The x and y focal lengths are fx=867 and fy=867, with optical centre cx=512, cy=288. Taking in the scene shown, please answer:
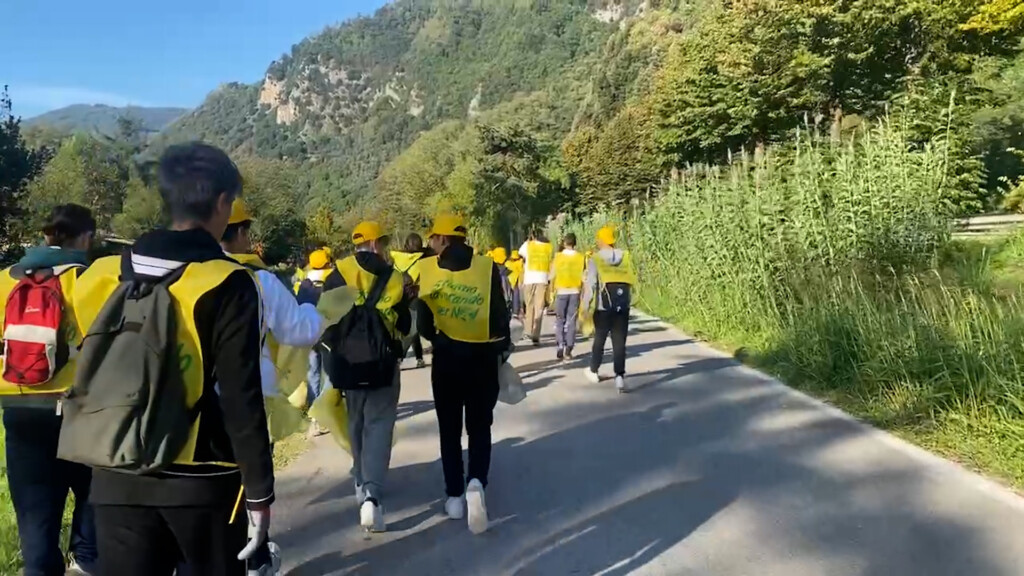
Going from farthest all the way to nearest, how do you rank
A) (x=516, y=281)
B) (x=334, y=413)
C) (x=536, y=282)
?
(x=516, y=281)
(x=536, y=282)
(x=334, y=413)

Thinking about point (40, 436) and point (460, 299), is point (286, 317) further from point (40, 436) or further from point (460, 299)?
point (460, 299)

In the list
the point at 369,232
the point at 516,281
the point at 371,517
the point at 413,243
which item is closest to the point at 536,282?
the point at 516,281

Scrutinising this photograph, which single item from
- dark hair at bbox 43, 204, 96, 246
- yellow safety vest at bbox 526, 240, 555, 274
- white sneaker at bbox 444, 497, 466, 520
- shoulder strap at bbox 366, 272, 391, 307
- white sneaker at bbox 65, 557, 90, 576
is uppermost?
dark hair at bbox 43, 204, 96, 246

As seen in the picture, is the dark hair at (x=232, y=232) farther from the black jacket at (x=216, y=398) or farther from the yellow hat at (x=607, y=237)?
the yellow hat at (x=607, y=237)

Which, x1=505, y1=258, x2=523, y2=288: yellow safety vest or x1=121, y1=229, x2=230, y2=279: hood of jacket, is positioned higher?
x1=121, y1=229, x2=230, y2=279: hood of jacket

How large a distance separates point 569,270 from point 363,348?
736 centimetres

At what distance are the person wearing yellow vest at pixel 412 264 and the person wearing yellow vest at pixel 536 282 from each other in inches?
94.5

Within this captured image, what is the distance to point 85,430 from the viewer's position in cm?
244

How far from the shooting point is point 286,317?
3.01 meters

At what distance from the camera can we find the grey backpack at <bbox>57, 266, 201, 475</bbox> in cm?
240

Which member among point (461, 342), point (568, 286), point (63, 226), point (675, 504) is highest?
point (63, 226)

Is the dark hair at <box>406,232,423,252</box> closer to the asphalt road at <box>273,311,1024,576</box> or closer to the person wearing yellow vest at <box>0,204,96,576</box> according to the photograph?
the asphalt road at <box>273,311,1024,576</box>

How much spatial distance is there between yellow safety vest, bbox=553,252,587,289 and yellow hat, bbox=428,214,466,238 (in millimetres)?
6769

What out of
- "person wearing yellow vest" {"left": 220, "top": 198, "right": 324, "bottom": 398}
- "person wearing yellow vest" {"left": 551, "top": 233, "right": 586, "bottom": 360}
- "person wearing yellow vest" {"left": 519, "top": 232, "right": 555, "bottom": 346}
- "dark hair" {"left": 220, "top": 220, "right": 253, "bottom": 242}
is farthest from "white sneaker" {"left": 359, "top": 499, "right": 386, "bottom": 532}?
"person wearing yellow vest" {"left": 519, "top": 232, "right": 555, "bottom": 346}
